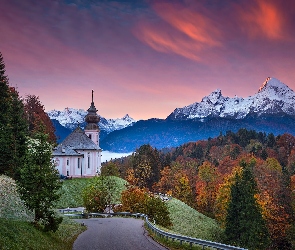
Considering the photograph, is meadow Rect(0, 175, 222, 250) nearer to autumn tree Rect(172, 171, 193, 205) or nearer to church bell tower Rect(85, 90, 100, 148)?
autumn tree Rect(172, 171, 193, 205)

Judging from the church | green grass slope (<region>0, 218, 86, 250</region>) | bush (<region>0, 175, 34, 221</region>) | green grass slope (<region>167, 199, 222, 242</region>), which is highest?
the church

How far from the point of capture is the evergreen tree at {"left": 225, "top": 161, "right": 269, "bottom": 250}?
66.8 meters

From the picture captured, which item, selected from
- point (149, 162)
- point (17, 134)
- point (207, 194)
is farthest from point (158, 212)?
point (149, 162)

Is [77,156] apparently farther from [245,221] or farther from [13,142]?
[245,221]

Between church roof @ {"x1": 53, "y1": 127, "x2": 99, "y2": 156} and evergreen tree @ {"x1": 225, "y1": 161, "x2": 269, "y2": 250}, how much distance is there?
126 ft

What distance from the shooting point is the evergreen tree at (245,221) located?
66.8 m

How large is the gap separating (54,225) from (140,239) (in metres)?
7.58

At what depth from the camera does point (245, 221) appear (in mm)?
68688

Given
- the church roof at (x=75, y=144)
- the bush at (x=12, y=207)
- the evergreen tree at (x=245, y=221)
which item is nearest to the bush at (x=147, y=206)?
the evergreen tree at (x=245, y=221)

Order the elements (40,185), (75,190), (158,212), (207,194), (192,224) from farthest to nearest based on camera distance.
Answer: (207,194) < (75,190) < (192,224) < (158,212) < (40,185)

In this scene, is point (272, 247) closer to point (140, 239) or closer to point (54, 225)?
point (140, 239)

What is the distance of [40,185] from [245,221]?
47705mm

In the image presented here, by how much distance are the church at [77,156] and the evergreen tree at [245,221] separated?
3636 cm

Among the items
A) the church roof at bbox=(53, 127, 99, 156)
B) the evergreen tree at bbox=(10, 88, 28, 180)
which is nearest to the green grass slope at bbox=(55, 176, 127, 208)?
the church roof at bbox=(53, 127, 99, 156)
